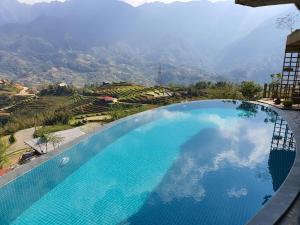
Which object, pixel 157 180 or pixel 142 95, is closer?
pixel 157 180

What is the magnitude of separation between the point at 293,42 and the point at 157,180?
26.7 ft

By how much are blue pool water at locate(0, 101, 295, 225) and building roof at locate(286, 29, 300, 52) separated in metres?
3.10

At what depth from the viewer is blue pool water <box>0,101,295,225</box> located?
234 inches

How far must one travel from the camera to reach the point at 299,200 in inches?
194

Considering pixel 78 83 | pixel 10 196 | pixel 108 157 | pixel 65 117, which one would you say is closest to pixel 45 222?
pixel 10 196

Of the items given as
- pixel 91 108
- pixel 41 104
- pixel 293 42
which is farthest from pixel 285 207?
pixel 41 104

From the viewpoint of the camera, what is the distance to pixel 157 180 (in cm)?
748

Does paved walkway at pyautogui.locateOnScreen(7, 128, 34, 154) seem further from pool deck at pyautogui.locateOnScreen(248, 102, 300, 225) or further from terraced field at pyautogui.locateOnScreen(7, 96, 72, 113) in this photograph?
terraced field at pyautogui.locateOnScreen(7, 96, 72, 113)

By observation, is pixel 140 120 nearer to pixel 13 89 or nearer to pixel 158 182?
pixel 158 182

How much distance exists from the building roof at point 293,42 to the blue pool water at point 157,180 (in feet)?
10.2

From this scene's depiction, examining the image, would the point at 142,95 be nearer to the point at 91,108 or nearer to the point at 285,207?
the point at 91,108

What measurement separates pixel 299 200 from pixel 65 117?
26.5m

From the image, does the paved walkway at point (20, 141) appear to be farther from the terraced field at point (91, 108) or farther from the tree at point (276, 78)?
the tree at point (276, 78)

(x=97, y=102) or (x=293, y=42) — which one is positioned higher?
(x=293, y=42)
